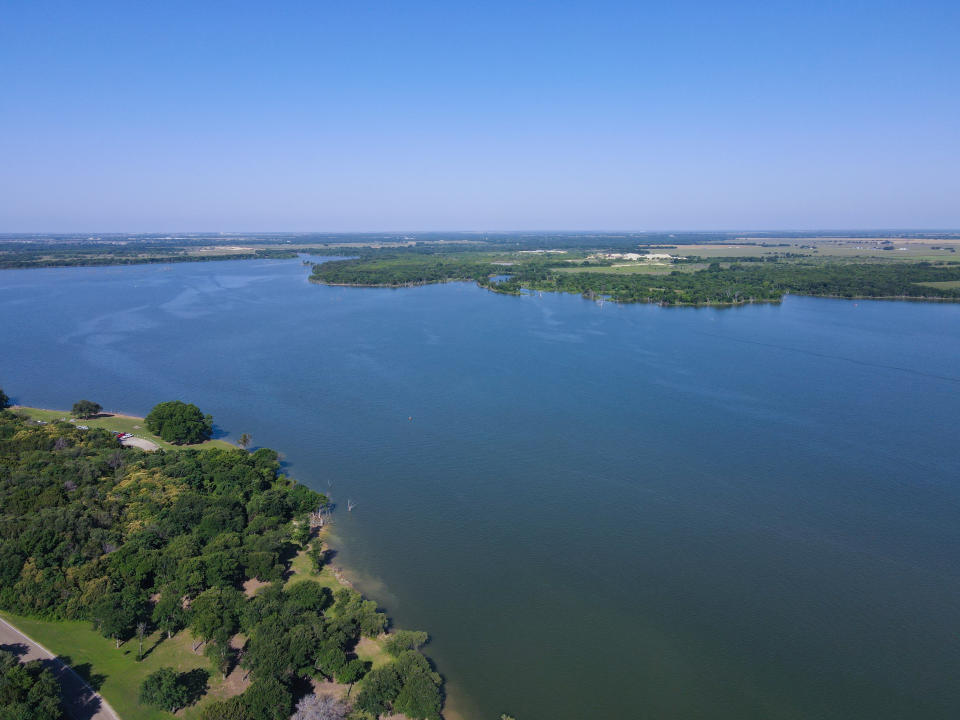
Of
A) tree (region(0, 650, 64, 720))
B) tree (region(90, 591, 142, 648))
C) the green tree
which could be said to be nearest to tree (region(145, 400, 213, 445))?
tree (region(90, 591, 142, 648))

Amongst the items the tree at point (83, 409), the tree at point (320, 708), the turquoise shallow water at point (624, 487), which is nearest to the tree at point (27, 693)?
the tree at point (320, 708)

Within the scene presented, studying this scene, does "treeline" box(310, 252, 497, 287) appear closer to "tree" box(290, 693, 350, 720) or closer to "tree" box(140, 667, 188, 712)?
"tree" box(140, 667, 188, 712)

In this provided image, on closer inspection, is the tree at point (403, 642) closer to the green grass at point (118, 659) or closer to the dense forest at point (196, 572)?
the dense forest at point (196, 572)

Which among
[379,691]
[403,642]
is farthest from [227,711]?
[403,642]

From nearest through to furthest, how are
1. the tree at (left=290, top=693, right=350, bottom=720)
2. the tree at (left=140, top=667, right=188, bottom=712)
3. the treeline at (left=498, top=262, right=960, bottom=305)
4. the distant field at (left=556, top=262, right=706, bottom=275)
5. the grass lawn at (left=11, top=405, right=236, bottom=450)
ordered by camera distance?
the tree at (left=290, top=693, right=350, bottom=720), the tree at (left=140, top=667, right=188, bottom=712), the grass lawn at (left=11, top=405, right=236, bottom=450), the treeline at (left=498, top=262, right=960, bottom=305), the distant field at (left=556, top=262, right=706, bottom=275)

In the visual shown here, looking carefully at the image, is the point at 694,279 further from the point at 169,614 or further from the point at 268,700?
the point at 268,700
